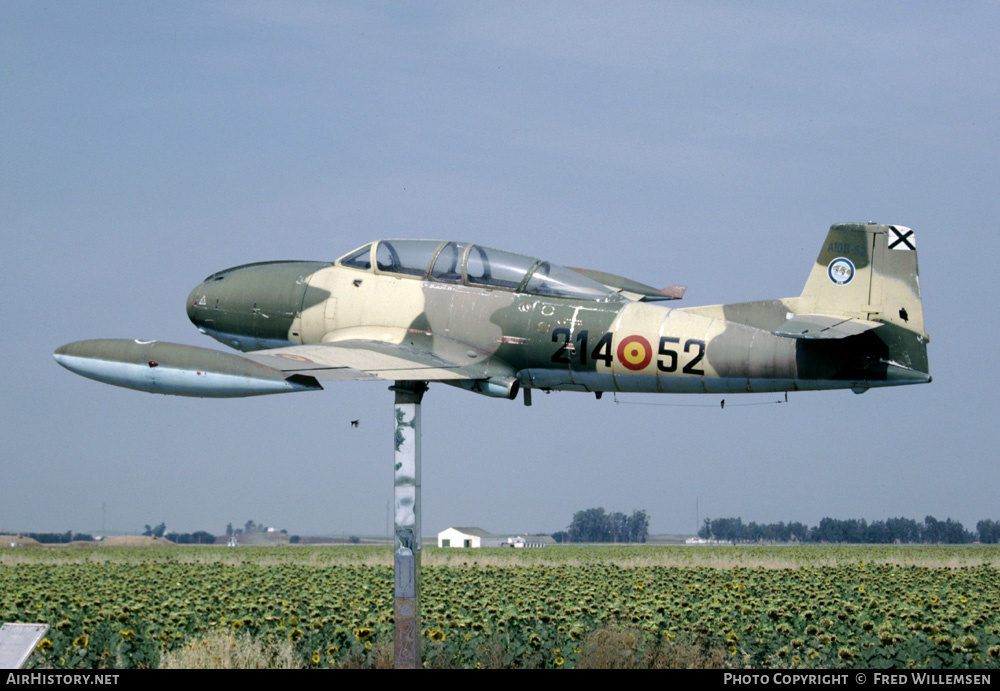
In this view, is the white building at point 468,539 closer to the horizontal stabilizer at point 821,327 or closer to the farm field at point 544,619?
the farm field at point 544,619

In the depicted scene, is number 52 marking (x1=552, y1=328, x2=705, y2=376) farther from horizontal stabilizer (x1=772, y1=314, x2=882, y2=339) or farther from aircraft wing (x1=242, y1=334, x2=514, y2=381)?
horizontal stabilizer (x1=772, y1=314, x2=882, y2=339)

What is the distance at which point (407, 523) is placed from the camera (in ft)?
48.9

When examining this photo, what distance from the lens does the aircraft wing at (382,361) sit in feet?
47.6

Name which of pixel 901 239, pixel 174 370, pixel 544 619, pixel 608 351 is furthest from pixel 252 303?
pixel 901 239

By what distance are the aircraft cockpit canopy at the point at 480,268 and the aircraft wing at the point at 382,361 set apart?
1.20 meters

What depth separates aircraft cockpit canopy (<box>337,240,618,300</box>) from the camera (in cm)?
1625

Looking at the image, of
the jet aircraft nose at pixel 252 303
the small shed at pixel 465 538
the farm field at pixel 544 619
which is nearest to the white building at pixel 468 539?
the small shed at pixel 465 538

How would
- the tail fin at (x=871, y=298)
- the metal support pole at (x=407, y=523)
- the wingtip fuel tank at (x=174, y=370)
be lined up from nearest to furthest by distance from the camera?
the wingtip fuel tank at (x=174, y=370) → the metal support pole at (x=407, y=523) → the tail fin at (x=871, y=298)

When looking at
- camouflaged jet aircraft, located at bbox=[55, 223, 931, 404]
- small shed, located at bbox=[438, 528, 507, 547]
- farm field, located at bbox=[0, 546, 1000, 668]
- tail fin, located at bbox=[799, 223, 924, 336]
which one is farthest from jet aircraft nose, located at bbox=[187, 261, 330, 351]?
small shed, located at bbox=[438, 528, 507, 547]

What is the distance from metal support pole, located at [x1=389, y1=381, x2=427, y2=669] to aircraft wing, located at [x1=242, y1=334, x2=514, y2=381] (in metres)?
0.36

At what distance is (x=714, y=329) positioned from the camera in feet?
50.5

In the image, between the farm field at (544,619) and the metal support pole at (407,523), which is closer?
the metal support pole at (407,523)

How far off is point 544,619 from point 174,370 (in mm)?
10789

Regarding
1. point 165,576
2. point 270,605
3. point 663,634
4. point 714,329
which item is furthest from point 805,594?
point 165,576
